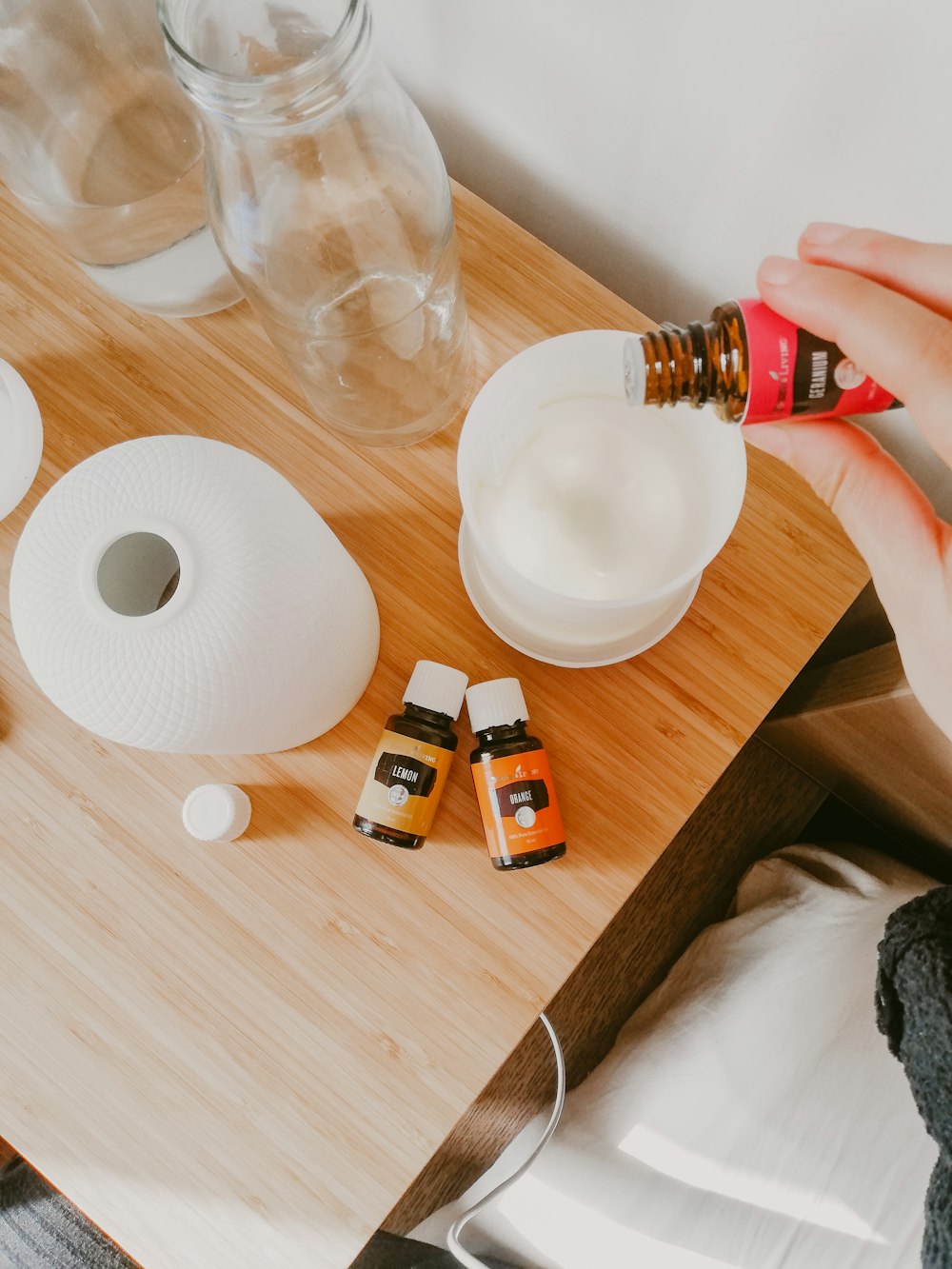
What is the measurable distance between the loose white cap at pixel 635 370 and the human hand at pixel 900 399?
0.16 ft

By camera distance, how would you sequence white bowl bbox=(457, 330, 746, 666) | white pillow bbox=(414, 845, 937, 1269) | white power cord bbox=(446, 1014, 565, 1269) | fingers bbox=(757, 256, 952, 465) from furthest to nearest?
white power cord bbox=(446, 1014, 565, 1269), white pillow bbox=(414, 845, 937, 1269), white bowl bbox=(457, 330, 746, 666), fingers bbox=(757, 256, 952, 465)

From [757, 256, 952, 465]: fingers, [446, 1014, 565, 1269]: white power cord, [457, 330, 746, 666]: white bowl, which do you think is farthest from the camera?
[446, 1014, 565, 1269]: white power cord

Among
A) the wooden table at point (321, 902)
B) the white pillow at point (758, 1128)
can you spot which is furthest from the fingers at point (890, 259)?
the white pillow at point (758, 1128)

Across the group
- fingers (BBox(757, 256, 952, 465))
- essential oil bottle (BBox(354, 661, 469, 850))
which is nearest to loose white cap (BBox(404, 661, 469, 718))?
essential oil bottle (BBox(354, 661, 469, 850))

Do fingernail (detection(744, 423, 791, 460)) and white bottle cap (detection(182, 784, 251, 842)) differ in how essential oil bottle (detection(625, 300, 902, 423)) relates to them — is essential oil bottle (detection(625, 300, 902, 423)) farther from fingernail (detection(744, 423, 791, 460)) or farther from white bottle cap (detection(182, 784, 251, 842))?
white bottle cap (detection(182, 784, 251, 842))

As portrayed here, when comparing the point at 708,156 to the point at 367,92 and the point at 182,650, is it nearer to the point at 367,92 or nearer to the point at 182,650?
the point at 367,92

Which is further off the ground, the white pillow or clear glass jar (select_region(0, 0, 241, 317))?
clear glass jar (select_region(0, 0, 241, 317))

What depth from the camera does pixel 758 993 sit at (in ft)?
2.21

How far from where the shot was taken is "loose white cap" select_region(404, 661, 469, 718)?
18.1 inches

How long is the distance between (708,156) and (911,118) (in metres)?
0.11

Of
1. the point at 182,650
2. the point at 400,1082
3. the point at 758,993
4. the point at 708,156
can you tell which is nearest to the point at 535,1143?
the point at 758,993

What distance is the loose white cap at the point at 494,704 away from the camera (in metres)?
0.46

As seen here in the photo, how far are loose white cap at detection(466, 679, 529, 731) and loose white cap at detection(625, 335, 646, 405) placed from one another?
0.53 feet

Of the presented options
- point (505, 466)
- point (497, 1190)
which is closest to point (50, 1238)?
point (497, 1190)
